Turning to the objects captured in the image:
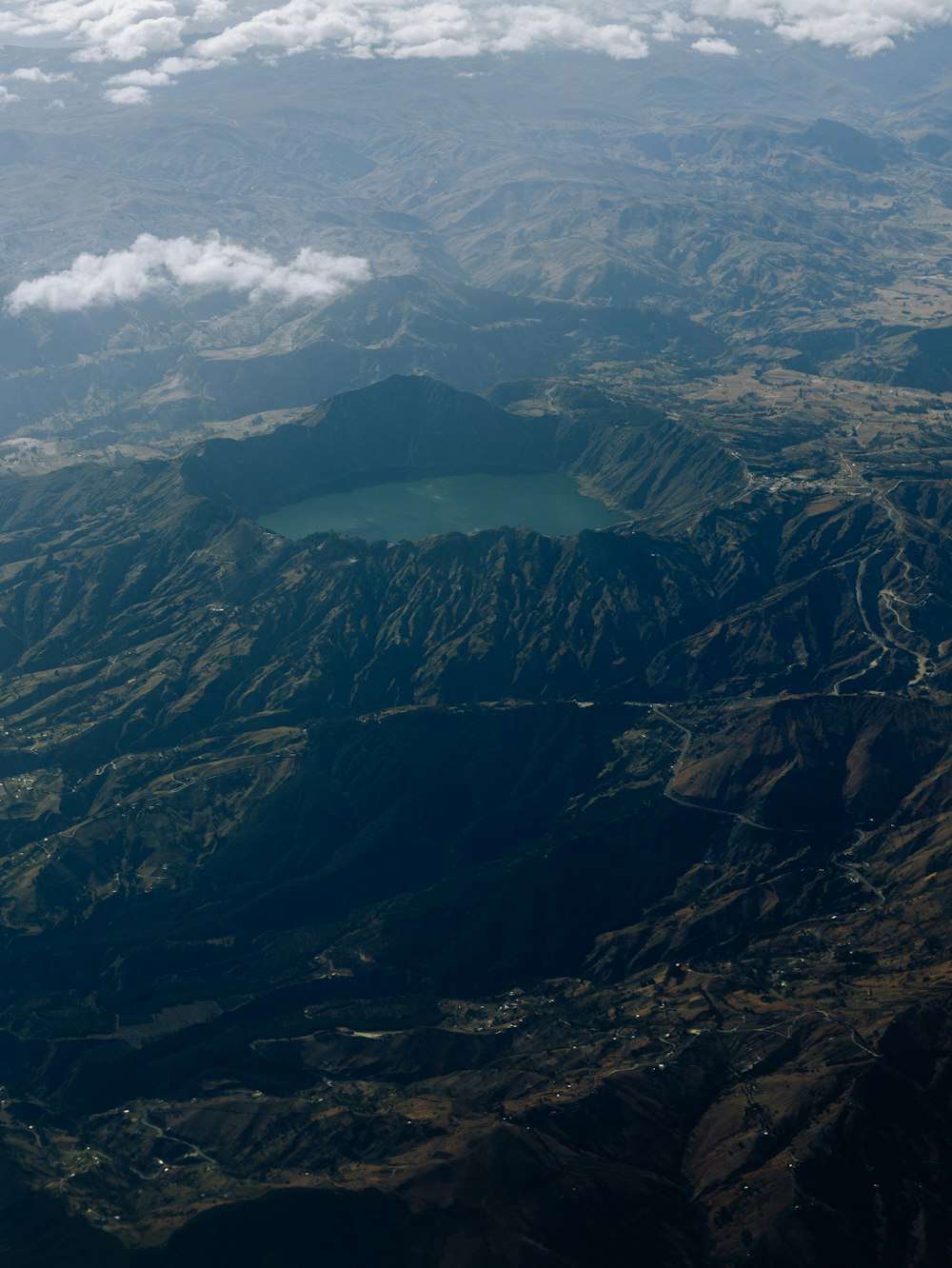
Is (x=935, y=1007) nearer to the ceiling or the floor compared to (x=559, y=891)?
nearer to the ceiling

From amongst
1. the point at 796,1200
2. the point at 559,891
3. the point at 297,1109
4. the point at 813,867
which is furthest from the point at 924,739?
the point at 297,1109

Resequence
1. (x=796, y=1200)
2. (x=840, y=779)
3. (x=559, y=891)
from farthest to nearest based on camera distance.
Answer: (x=840, y=779) → (x=559, y=891) → (x=796, y=1200)

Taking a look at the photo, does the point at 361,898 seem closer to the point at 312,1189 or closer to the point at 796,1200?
the point at 312,1189

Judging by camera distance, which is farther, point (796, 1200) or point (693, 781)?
point (693, 781)

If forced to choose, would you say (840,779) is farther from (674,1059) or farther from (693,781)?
(674,1059)

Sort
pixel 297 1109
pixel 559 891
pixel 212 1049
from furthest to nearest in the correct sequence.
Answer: pixel 559 891, pixel 212 1049, pixel 297 1109

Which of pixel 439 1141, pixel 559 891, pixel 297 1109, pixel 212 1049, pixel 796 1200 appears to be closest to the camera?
pixel 796 1200

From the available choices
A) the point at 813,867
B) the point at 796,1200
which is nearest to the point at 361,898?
the point at 813,867

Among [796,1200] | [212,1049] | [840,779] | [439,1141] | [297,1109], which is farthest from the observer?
[840,779]

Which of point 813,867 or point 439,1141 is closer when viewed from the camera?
point 439,1141
